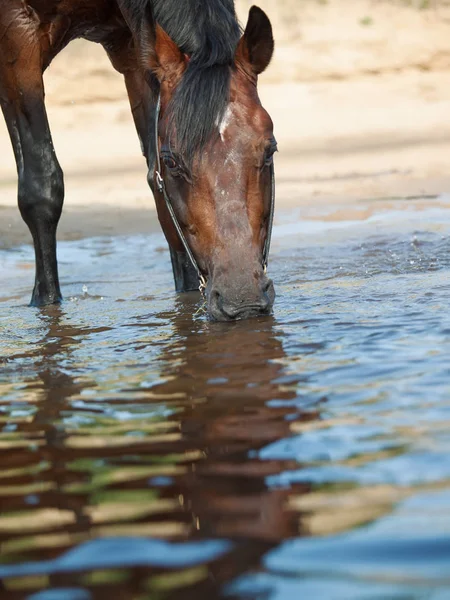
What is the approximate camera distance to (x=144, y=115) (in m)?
6.13

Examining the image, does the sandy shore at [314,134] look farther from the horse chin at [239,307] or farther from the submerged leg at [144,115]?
the horse chin at [239,307]

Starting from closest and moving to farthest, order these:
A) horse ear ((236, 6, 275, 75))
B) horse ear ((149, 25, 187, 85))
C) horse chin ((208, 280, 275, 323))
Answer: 1. horse chin ((208, 280, 275, 323))
2. horse ear ((236, 6, 275, 75))
3. horse ear ((149, 25, 187, 85))

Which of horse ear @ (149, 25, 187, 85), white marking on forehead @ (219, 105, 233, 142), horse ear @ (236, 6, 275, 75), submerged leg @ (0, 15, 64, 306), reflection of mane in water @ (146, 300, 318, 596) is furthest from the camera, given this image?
submerged leg @ (0, 15, 64, 306)

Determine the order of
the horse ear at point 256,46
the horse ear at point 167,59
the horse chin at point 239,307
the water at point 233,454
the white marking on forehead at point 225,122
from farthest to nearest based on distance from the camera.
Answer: the horse ear at point 167,59, the horse ear at point 256,46, the white marking on forehead at point 225,122, the horse chin at point 239,307, the water at point 233,454

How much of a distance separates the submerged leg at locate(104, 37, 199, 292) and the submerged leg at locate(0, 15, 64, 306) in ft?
1.89

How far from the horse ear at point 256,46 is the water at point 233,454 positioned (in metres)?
1.02

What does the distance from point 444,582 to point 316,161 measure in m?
13.5

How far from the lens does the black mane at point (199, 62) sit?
4.12 meters

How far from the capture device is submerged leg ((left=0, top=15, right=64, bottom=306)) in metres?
5.41

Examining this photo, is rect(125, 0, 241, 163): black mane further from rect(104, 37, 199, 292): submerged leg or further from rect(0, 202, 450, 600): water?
rect(104, 37, 199, 292): submerged leg

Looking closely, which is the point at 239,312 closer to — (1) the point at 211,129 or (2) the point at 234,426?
(1) the point at 211,129

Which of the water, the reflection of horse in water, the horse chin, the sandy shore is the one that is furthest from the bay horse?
the sandy shore

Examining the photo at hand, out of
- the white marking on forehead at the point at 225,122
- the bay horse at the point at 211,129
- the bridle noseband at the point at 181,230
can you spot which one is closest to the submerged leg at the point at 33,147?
the bay horse at the point at 211,129

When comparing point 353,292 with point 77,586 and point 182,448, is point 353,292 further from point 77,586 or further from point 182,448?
point 77,586
